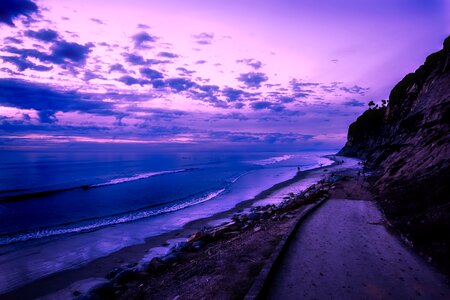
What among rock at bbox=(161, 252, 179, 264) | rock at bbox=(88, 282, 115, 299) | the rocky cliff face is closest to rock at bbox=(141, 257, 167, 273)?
rock at bbox=(161, 252, 179, 264)

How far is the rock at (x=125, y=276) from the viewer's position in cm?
1072

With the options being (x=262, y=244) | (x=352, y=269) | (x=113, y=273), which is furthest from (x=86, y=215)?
(x=352, y=269)

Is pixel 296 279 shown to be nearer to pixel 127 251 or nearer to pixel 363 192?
pixel 127 251

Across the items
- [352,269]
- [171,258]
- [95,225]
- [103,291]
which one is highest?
[352,269]

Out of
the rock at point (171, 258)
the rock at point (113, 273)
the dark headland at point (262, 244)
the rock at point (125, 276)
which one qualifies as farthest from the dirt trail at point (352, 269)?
the rock at point (113, 273)

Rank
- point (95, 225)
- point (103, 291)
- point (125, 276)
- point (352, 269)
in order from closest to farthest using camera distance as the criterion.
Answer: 1. point (352, 269)
2. point (103, 291)
3. point (125, 276)
4. point (95, 225)

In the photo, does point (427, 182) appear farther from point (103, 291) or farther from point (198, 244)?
point (103, 291)

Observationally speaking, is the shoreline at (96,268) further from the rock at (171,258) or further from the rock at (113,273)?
the rock at (171,258)

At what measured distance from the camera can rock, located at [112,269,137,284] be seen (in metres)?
10.7

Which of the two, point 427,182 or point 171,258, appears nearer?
point 171,258

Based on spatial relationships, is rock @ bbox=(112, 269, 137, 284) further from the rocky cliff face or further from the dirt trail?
the rocky cliff face

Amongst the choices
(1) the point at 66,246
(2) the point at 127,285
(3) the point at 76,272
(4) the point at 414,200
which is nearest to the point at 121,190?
(1) the point at 66,246

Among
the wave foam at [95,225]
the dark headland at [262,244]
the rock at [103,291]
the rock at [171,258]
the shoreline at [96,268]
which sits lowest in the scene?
the wave foam at [95,225]

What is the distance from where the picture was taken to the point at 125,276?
1090cm
